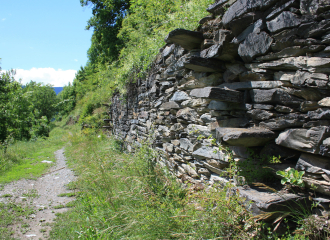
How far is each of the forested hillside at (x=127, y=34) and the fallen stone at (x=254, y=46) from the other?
1.45 meters

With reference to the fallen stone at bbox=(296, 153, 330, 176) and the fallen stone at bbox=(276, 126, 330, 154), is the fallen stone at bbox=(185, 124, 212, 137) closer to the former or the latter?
the fallen stone at bbox=(276, 126, 330, 154)

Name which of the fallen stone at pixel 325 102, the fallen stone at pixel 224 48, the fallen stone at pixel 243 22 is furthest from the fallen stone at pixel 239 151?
the fallen stone at pixel 243 22

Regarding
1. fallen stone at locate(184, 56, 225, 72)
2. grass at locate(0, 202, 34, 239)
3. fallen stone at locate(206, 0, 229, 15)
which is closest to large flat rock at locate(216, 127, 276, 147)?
fallen stone at locate(184, 56, 225, 72)

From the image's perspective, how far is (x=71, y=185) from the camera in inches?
229

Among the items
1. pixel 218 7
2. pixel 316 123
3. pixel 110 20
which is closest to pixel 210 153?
pixel 316 123

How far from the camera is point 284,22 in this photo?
2.13 meters

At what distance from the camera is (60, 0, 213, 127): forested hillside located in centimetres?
507

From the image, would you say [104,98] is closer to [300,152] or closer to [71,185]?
[71,185]

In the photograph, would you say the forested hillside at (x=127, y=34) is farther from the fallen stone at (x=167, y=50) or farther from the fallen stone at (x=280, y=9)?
the fallen stone at (x=280, y=9)

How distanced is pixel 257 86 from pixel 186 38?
1361mm

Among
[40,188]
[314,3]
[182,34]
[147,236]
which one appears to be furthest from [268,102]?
[40,188]

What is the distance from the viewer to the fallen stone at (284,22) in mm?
2064

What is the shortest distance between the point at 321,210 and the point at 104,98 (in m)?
11.7

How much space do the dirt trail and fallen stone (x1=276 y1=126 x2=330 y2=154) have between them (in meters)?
3.84
